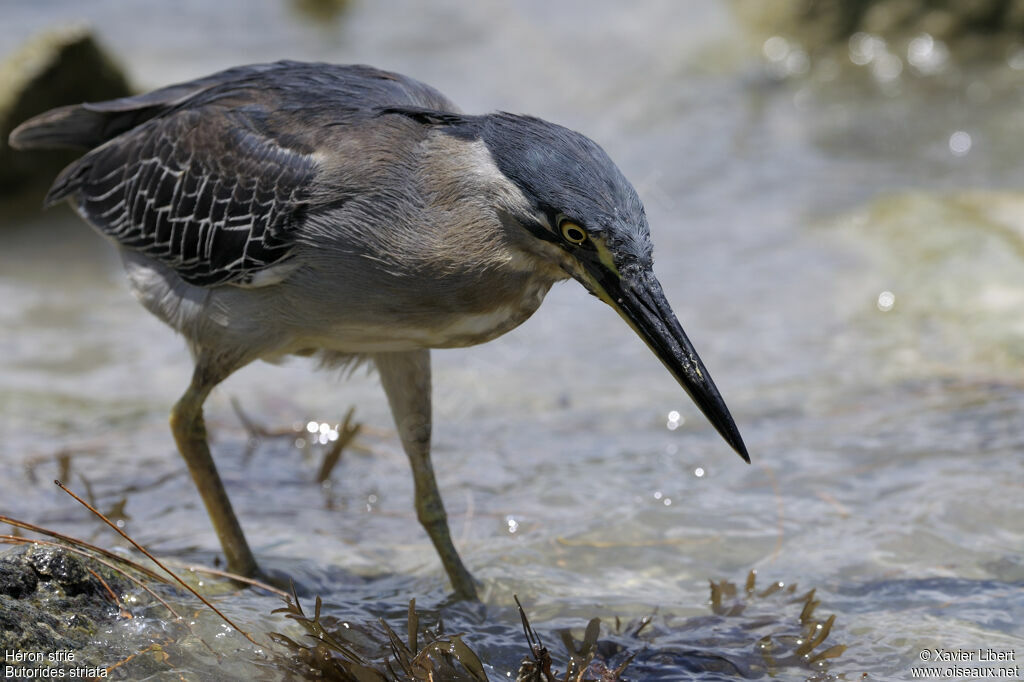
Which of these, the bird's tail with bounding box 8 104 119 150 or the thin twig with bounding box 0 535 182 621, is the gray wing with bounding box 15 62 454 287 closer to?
the bird's tail with bounding box 8 104 119 150

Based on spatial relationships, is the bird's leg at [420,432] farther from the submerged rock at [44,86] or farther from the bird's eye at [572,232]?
the submerged rock at [44,86]

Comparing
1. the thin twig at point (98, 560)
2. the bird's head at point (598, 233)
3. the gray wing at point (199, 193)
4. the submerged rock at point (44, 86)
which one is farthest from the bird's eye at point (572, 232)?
the submerged rock at point (44, 86)

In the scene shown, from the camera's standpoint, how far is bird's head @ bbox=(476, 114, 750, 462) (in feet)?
10.4

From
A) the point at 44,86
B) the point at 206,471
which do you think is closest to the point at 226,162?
the point at 206,471

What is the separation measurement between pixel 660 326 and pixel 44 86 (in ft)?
24.9

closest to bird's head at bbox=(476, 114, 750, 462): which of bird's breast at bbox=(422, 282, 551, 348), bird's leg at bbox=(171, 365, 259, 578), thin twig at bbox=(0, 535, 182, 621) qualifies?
bird's breast at bbox=(422, 282, 551, 348)

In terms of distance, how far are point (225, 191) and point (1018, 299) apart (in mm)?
A: 4595

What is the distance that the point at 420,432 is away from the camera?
170 inches

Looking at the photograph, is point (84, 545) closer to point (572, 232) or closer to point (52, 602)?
point (52, 602)

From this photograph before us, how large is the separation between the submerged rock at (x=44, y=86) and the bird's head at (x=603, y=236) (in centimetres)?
696

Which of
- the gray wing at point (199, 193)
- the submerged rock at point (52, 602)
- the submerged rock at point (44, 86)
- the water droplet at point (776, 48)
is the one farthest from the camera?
the water droplet at point (776, 48)

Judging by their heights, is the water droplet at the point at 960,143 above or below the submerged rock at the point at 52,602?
above

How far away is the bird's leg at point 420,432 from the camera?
419 cm

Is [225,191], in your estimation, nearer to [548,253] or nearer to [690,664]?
[548,253]
